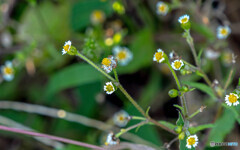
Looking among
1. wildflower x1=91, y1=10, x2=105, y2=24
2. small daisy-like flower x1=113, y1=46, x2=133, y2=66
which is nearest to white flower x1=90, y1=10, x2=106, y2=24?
wildflower x1=91, y1=10, x2=105, y2=24

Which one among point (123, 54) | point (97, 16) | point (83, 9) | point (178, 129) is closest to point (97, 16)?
point (97, 16)

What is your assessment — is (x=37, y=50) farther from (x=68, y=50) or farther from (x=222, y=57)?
(x=222, y=57)

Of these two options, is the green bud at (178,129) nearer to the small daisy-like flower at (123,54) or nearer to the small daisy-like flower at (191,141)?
the small daisy-like flower at (191,141)

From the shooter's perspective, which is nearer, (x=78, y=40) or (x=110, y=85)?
(x=110, y=85)

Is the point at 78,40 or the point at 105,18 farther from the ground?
the point at 105,18

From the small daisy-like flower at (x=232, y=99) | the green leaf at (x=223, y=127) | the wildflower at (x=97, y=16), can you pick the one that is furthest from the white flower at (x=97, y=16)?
the small daisy-like flower at (x=232, y=99)

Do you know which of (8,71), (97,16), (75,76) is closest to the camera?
(75,76)

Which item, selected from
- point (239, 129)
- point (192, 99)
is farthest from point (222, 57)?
point (239, 129)

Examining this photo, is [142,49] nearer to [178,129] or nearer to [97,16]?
[97,16]
